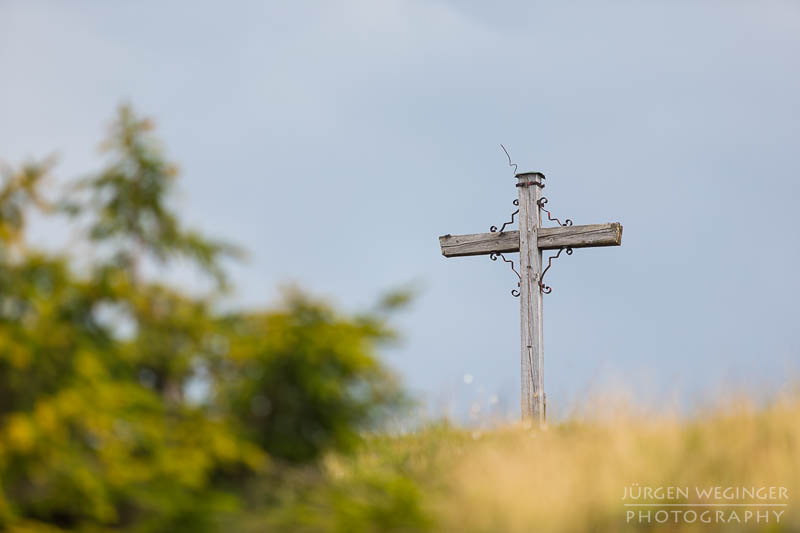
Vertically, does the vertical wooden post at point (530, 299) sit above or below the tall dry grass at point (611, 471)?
above

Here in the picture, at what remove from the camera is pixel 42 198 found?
5.39 m

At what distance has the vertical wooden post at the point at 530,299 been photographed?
37.1ft

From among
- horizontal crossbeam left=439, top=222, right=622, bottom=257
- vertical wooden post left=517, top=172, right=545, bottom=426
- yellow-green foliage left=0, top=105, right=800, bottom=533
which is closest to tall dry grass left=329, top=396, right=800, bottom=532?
yellow-green foliage left=0, top=105, right=800, bottom=533

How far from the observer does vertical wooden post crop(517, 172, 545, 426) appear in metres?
11.3

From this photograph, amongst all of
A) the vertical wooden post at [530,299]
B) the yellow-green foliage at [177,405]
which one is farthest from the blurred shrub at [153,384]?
the vertical wooden post at [530,299]

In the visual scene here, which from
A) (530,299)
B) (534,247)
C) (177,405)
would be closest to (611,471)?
(177,405)

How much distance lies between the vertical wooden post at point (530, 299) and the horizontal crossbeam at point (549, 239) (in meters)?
0.15

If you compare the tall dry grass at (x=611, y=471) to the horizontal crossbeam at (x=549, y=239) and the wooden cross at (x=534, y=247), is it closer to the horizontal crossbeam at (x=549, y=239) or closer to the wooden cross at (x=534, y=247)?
the wooden cross at (x=534, y=247)

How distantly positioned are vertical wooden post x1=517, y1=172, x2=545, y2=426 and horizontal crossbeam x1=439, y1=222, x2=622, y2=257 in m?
0.15

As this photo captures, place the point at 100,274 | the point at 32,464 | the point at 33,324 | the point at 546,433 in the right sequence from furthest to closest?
the point at 546,433 < the point at 100,274 < the point at 33,324 < the point at 32,464

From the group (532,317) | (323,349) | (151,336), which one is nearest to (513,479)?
(323,349)

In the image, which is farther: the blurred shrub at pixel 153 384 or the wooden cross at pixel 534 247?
the wooden cross at pixel 534 247

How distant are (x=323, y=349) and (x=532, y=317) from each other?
663 centimetres

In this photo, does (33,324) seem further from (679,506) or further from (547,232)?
(547,232)
